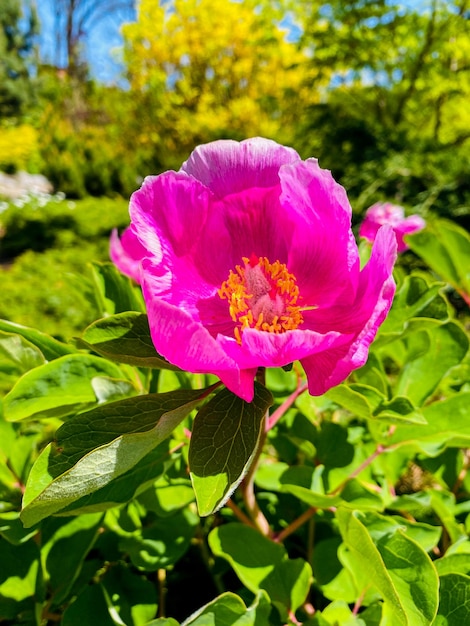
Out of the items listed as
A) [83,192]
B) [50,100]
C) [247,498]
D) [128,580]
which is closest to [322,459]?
[247,498]

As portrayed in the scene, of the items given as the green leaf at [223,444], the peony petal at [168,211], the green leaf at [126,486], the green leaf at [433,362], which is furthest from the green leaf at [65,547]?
the green leaf at [433,362]

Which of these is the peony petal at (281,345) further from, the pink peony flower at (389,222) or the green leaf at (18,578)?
the pink peony flower at (389,222)

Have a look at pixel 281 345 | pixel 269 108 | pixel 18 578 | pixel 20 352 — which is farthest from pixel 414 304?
pixel 269 108

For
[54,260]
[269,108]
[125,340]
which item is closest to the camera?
[125,340]

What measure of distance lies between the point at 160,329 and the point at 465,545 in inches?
22.1

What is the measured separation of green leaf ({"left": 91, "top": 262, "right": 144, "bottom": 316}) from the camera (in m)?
0.79

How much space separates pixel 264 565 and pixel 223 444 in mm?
289

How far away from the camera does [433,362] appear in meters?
0.87

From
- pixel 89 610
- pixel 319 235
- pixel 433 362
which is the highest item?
pixel 319 235

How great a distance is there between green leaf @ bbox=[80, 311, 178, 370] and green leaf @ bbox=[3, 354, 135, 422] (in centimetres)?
8

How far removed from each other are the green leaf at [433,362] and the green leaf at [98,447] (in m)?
0.45

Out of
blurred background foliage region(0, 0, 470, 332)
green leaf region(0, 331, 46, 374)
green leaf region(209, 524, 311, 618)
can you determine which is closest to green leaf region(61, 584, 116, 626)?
green leaf region(209, 524, 311, 618)

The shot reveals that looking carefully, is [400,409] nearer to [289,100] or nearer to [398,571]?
[398,571]

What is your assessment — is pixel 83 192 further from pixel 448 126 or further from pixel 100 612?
pixel 100 612
